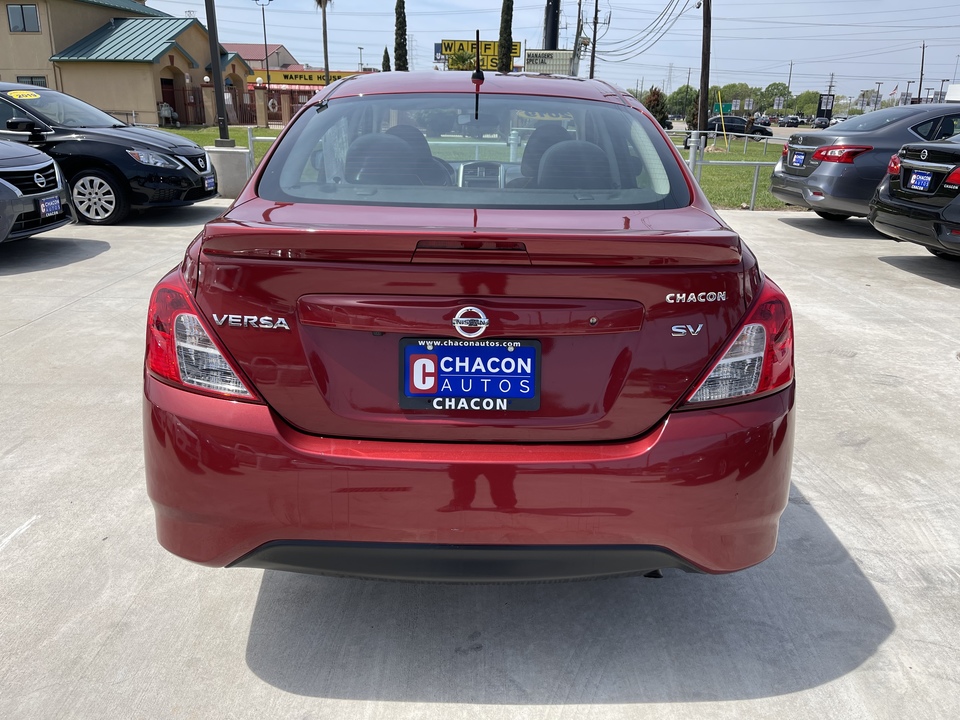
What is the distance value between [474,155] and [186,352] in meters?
1.41

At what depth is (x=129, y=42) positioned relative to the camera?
143ft

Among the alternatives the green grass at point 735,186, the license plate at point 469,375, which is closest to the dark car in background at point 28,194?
the license plate at point 469,375

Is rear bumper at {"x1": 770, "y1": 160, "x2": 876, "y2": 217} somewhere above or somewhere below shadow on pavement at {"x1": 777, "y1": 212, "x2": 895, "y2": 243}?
above

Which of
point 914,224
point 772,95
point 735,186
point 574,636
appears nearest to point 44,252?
point 574,636

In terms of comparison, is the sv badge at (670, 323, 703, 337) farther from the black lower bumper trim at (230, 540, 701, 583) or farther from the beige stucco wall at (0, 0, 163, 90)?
the beige stucco wall at (0, 0, 163, 90)

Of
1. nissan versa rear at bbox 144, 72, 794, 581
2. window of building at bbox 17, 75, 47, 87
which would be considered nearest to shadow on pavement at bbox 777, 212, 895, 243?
nissan versa rear at bbox 144, 72, 794, 581

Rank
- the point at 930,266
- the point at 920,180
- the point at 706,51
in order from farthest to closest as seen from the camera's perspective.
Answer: the point at 706,51, the point at 930,266, the point at 920,180

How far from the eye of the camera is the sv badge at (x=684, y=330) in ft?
6.66

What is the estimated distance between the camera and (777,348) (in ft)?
7.16

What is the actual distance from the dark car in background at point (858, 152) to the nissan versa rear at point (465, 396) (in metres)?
9.05

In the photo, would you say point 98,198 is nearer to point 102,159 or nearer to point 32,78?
point 102,159

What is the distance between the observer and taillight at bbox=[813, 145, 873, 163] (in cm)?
1017

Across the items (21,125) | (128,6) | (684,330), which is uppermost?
(128,6)

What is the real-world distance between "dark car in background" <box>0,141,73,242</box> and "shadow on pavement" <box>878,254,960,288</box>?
8.29 metres
